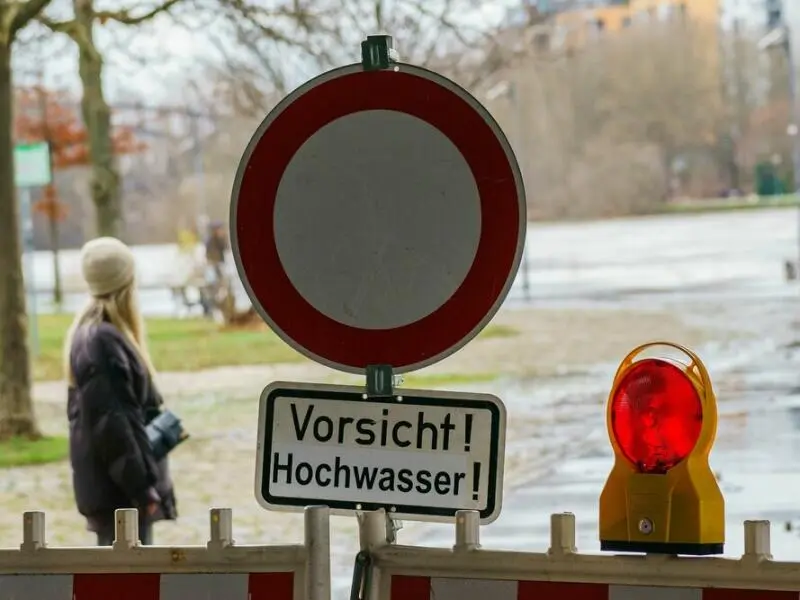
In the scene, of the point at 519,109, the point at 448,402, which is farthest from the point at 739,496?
the point at 519,109

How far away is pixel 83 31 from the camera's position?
687 inches

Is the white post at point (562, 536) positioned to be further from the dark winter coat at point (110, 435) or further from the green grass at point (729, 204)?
the green grass at point (729, 204)

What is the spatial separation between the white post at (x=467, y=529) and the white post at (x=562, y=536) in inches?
5.5

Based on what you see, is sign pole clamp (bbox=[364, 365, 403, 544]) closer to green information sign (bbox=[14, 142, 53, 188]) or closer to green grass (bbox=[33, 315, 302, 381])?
green information sign (bbox=[14, 142, 53, 188])

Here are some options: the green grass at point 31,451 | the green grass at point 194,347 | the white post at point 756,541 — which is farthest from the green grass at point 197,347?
the white post at point 756,541

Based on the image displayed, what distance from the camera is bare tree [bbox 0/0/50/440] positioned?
603 inches

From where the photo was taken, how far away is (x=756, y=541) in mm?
3053

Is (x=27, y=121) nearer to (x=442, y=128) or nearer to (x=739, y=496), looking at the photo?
(x=739, y=496)

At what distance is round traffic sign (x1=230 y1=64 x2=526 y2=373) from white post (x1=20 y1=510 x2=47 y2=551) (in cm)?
60

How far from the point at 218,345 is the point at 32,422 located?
41.6 feet

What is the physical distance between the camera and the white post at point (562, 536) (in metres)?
3.17

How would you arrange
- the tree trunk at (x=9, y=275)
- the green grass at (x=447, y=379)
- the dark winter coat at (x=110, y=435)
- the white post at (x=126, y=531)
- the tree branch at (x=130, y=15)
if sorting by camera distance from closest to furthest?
1. the white post at (x=126, y=531)
2. the dark winter coat at (x=110, y=435)
3. the tree trunk at (x=9, y=275)
4. the tree branch at (x=130, y=15)
5. the green grass at (x=447, y=379)

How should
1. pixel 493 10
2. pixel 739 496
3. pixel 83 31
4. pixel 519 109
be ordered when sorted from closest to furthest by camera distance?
1. pixel 739 496
2. pixel 83 31
3. pixel 493 10
4. pixel 519 109

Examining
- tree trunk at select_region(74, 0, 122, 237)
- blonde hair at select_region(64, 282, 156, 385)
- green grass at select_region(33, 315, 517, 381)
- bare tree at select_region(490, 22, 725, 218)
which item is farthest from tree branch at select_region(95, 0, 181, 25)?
bare tree at select_region(490, 22, 725, 218)
